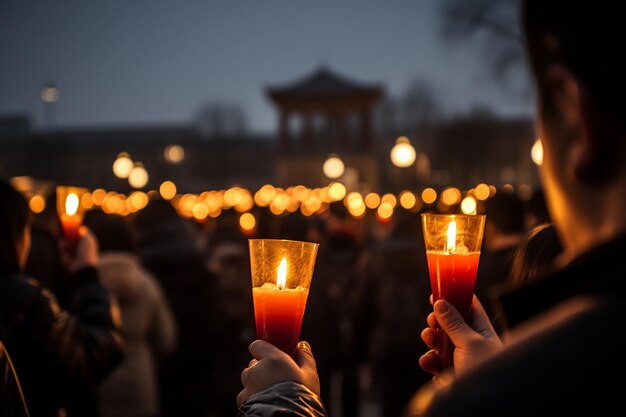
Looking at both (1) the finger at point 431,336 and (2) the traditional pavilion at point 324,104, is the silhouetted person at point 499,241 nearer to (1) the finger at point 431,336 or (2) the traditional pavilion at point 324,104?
(1) the finger at point 431,336

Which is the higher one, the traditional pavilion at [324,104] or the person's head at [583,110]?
the traditional pavilion at [324,104]

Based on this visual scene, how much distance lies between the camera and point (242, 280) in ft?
18.4

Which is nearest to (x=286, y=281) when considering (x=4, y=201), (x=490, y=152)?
(x=4, y=201)

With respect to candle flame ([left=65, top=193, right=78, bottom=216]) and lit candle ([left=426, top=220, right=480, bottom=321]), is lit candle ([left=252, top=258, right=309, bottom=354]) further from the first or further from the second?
candle flame ([left=65, top=193, right=78, bottom=216])

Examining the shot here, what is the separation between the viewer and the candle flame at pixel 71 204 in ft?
9.50

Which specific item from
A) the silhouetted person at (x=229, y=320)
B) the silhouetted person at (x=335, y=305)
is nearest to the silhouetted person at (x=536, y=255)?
the silhouetted person at (x=335, y=305)

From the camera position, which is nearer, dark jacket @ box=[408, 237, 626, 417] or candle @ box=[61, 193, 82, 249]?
dark jacket @ box=[408, 237, 626, 417]

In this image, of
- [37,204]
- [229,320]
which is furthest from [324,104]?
[229,320]

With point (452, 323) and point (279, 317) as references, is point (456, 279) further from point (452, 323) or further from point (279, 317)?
point (279, 317)

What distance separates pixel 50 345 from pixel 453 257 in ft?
5.55

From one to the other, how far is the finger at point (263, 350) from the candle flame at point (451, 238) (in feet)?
1.48

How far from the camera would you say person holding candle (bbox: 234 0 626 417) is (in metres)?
0.78

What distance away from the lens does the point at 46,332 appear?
8.48 feet

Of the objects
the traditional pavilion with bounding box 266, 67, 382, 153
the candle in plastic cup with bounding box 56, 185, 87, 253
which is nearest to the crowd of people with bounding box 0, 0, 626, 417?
the candle in plastic cup with bounding box 56, 185, 87, 253
